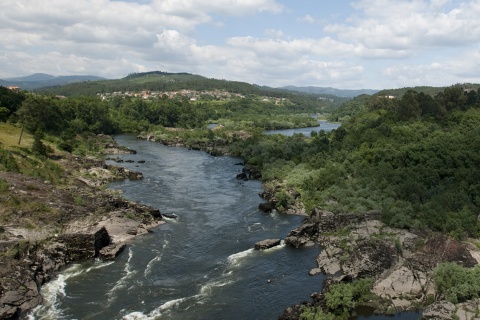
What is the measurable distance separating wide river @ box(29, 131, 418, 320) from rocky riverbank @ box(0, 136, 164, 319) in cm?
127

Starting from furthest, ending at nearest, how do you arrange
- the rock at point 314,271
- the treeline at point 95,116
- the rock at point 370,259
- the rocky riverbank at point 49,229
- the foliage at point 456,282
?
the treeline at point 95,116, the rock at point 314,271, the rock at point 370,259, the rocky riverbank at point 49,229, the foliage at point 456,282

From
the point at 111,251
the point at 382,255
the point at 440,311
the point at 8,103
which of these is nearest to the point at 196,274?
the point at 111,251

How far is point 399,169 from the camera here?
56625mm

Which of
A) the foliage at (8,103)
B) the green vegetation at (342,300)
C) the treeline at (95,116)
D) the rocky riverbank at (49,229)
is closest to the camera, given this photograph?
the green vegetation at (342,300)

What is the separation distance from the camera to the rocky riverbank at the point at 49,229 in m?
32.4

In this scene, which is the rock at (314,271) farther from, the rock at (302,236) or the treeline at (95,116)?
the treeline at (95,116)

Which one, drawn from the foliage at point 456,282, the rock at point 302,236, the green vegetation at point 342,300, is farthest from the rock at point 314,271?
the foliage at point 456,282

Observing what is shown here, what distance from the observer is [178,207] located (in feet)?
180

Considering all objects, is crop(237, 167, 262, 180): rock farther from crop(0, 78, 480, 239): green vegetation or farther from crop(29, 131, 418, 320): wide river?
crop(29, 131, 418, 320): wide river

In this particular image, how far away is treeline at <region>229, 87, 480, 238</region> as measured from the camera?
1756 inches

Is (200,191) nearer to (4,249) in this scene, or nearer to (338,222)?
(338,222)

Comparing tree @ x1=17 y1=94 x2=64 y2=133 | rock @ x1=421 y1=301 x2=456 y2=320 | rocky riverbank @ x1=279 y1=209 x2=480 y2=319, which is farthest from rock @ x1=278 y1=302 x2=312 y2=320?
tree @ x1=17 y1=94 x2=64 y2=133

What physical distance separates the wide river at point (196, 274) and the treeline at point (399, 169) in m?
8.46

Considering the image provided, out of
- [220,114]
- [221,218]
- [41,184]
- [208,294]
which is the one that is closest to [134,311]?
[208,294]
